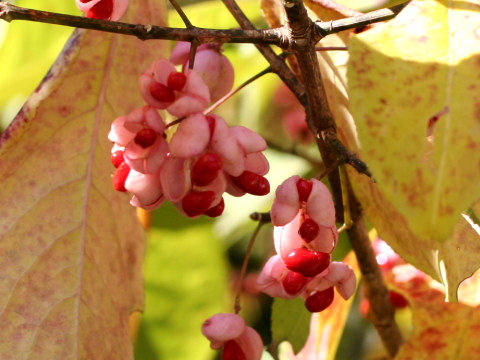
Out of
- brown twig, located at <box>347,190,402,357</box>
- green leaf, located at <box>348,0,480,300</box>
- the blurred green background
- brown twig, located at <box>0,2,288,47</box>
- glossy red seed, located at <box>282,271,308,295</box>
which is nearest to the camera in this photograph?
green leaf, located at <box>348,0,480,300</box>

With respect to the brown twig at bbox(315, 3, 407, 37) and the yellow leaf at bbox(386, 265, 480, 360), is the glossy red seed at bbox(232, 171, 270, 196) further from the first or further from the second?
the yellow leaf at bbox(386, 265, 480, 360)

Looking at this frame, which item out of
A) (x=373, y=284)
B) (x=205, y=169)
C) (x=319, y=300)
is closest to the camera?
(x=205, y=169)

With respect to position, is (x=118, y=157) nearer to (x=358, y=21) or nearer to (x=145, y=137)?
(x=145, y=137)

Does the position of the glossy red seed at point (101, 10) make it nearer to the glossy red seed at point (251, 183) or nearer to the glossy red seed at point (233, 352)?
the glossy red seed at point (251, 183)

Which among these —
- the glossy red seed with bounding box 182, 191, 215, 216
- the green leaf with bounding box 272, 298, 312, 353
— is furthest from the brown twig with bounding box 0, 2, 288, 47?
the green leaf with bounding box 272, 298, 312, 353

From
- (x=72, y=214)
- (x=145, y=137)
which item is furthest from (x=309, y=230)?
(x=72, y=214)

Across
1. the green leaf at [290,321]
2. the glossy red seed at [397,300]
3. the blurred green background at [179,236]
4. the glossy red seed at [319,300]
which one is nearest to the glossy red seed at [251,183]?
the glossy red seed at [319,300]

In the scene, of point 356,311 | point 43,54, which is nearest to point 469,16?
point 43,54
